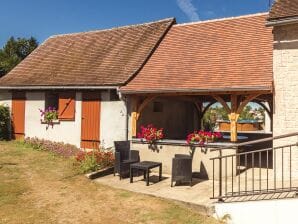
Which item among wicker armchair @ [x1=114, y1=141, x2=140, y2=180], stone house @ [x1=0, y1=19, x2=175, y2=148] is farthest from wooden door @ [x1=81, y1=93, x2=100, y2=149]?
wicker armchair @ [x1=114, y1=141, x2=140, y2=180]

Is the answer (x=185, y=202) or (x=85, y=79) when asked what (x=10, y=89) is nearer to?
(x=85, y=79)

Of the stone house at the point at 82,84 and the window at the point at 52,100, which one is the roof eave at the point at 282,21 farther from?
the window at the point at 52,100

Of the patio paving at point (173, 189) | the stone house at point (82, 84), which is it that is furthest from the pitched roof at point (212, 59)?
the patio paving at point (173, 189)

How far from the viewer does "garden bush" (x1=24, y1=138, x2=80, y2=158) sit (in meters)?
15.4

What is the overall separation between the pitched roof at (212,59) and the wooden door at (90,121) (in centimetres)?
197

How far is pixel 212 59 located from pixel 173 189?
228 inches

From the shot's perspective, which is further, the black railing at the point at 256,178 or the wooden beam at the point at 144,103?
the wooden beam at the point at 144,103

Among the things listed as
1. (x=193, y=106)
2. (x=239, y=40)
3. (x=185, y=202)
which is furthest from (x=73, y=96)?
(x=185, y=202)

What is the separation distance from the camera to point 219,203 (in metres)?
8.50

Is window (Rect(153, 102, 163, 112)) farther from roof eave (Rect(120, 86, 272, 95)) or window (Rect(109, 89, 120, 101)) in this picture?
roof eave (Rect(120, 86, 272, 95))

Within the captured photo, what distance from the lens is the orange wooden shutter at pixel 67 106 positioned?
16.2 m

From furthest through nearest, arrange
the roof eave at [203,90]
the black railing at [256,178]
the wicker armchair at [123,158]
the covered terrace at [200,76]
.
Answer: the wicker armchair at [123,158] → the covered terrace at [200,76] → the roof eave at [203,90] → the black railing at [256,178]

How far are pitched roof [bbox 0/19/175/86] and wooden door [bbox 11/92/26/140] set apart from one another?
0.75 meters

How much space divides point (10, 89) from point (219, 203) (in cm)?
1322
